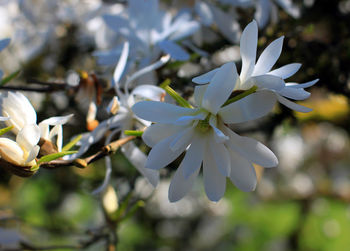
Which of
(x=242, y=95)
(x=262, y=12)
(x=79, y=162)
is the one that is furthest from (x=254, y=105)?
(x=262, y=12)

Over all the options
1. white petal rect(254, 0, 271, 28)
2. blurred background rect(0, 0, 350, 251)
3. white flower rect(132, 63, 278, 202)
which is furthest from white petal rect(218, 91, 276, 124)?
white petal rect(254, 0, 271, 28)

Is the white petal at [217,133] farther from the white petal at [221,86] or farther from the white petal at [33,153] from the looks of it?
the white petal at [33,153]

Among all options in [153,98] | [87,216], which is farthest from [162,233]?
[153,98]

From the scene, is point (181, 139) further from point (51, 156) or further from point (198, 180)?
point (198, 180)

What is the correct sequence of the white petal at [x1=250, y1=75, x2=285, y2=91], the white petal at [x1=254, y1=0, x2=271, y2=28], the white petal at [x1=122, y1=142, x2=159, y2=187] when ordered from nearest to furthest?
the white petal at [x1=250, y1=75, x2=285, y2=91], the white petal at [x1=122, y1=142, x2=159, y2=187], the white petal at [x1=254, y1=0, x2=271, y2=28]

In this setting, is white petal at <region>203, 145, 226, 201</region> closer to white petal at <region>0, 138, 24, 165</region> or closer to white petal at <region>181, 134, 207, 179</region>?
white petal at <region>181, 134, 207, 179</region>

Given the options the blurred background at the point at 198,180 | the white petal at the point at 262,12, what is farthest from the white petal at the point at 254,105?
the white petal at the point at 262,12
